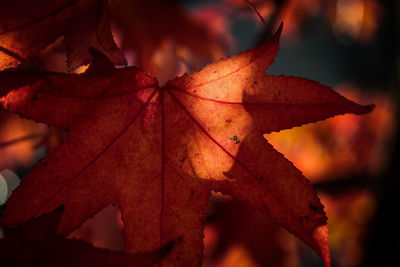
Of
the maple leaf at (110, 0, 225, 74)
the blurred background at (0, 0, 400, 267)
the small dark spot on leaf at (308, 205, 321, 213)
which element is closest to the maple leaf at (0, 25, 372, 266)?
the small dark spot on leaf at (308, 205, 321, 213)

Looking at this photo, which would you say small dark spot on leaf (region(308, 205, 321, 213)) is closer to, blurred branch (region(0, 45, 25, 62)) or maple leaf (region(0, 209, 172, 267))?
maple leaf (region(0, 209, 172, 267))

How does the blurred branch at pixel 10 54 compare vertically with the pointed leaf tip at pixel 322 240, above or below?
above

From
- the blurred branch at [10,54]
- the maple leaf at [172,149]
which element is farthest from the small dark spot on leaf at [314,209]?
the blurred branch at [10,54]

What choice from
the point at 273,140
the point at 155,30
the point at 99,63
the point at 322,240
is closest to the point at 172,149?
the point at 99,63

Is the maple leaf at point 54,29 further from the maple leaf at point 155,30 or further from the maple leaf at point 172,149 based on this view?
the maple leaf at point 155,30

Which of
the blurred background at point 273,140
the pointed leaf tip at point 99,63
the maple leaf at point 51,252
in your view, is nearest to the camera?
the maple leaf at point 51,252

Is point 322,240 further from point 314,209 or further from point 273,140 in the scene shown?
point 273,140
